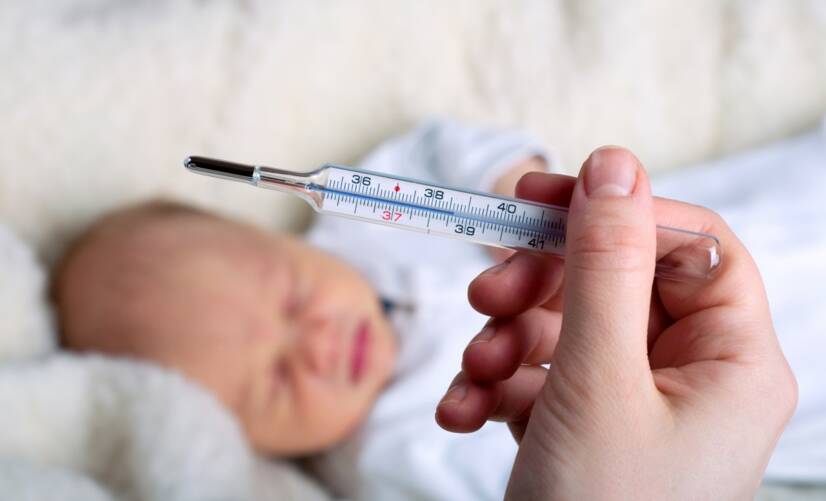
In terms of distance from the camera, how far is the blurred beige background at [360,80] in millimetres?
1629

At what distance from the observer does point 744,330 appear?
0.73m

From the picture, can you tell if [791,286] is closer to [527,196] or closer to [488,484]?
[488,484]

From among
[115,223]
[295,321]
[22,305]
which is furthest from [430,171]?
[22,305]

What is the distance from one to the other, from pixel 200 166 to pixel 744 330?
21.5 inches

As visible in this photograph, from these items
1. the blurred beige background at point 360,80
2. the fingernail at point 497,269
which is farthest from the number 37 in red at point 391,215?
the blurred beige background at point 360,80

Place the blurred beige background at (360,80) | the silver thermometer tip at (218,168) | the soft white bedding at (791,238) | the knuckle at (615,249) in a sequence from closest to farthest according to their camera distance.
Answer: the knuckle at (615,249), the silver thermometer tip at (218,168), the soft white bedding at (791,238), the blurred beige background at (360,80)

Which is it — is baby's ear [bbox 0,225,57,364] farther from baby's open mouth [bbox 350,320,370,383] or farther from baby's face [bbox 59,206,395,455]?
baby's open mouth [bbox 350,320,370,383]

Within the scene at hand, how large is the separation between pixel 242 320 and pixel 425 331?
38 centimetres

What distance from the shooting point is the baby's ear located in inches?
53.3

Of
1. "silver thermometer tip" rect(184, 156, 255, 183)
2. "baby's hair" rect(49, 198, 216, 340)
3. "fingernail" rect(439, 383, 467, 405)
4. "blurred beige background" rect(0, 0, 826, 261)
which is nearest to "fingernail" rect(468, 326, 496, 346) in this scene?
"fingernail" rect(439, 383, 467, 405)

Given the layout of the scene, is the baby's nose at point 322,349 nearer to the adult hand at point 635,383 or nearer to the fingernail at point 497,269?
the fingernail at point 497,269

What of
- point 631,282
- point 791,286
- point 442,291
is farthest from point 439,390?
point 631,282

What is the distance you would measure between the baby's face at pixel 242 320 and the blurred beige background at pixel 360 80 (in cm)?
23

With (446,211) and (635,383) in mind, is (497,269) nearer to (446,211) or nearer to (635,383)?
(446,211)
